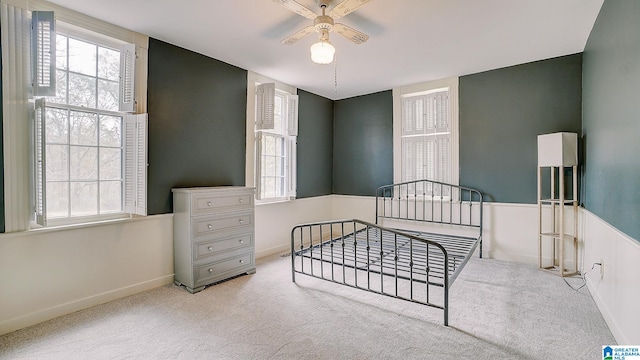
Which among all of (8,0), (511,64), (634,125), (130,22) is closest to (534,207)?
(511,64)

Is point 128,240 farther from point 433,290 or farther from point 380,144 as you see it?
point 380,144

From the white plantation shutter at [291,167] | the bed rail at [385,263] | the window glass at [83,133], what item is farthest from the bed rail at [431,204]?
the window glass at [83,133]

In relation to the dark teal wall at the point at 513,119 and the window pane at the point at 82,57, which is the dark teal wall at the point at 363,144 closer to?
the dark teal wall at the point at 513,119

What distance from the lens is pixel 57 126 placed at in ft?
8.62

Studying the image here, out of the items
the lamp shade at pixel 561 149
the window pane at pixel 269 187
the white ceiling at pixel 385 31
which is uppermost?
the white ceiling at pixel 385 31

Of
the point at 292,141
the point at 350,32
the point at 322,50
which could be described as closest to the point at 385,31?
the point at 350,32

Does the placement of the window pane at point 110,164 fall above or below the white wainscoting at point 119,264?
above

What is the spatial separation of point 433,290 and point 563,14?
2.95 m

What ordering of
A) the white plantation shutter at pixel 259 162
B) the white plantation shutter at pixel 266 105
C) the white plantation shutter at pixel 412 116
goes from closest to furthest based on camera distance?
the white plantation shutter at pixel 266 105
the white plantation shutter at pixel 259 162
the white plantation shutter at pixel 412 116

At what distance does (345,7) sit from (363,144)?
11.0ft

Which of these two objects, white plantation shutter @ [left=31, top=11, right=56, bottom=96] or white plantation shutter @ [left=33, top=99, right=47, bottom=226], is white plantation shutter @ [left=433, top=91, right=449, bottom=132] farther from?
white plantation shutter @ [left=33, top=99, right=47, bottom=226]

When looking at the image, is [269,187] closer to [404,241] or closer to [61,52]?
[404,241]

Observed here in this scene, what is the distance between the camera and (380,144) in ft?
17.4

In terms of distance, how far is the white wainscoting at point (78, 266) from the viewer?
7.86 ft
